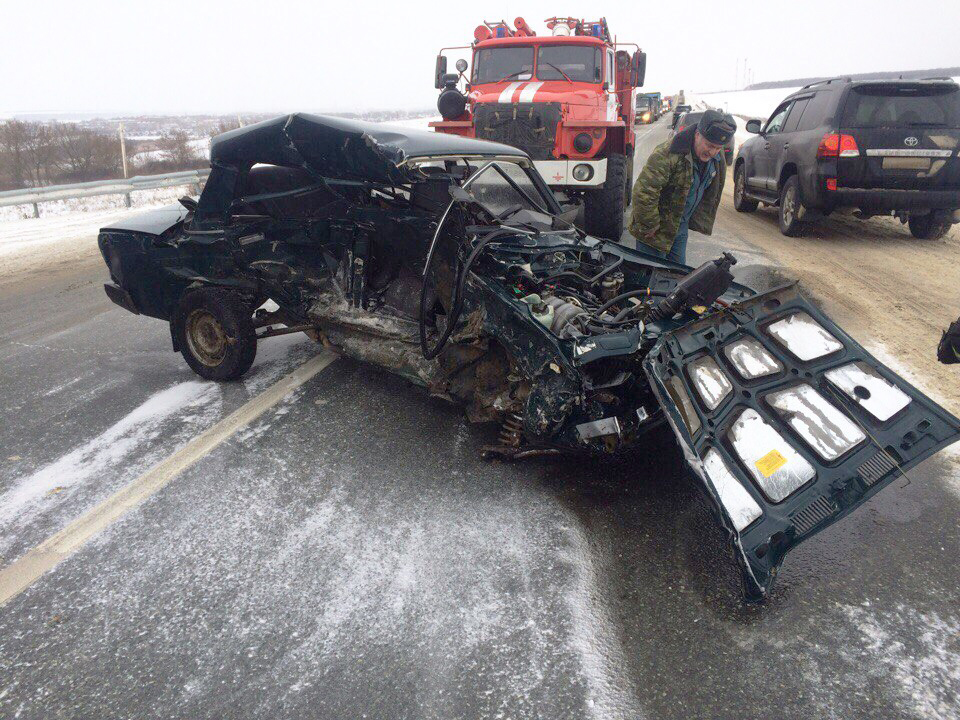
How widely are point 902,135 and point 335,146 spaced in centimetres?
696

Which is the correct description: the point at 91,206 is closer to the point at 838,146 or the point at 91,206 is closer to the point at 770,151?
the point at 770,151

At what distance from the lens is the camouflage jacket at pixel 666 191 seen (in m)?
4.94

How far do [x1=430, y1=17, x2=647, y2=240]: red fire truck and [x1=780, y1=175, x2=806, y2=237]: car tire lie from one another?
7.16 ft

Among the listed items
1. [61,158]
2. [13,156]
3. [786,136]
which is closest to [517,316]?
[786,136]

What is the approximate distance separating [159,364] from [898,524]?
4.84 metres

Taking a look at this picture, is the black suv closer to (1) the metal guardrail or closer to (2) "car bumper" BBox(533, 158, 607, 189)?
(2) "car bumper" BBox(533, 158, 607, 189)

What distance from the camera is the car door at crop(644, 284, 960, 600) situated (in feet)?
7.59

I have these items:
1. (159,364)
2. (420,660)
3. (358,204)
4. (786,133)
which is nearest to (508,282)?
(358,204)

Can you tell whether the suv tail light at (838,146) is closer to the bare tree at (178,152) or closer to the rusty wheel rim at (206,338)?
the rusty wheel rim at (206,338)

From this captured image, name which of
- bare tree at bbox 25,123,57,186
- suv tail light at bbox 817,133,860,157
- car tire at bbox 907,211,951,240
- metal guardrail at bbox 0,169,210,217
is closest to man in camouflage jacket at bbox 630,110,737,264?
suv tail light at bbox 817,133,860,157

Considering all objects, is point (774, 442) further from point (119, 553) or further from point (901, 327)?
point (901, 327)

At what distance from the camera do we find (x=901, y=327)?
5277 millimetres

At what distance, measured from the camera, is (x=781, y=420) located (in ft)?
8.53

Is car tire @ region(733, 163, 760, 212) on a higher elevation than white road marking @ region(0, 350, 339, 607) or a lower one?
higher
